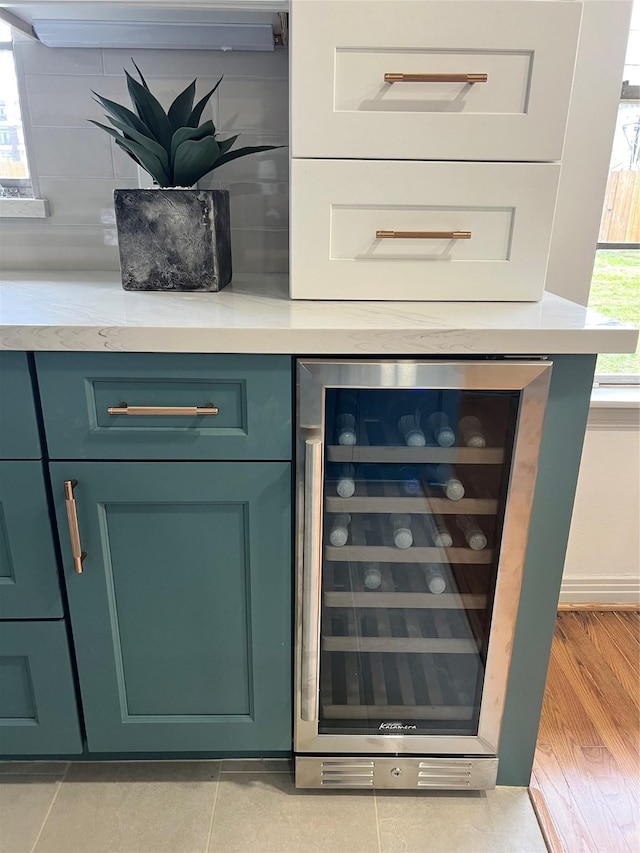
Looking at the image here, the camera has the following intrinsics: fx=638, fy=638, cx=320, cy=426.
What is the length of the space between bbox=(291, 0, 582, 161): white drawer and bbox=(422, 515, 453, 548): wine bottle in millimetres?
718

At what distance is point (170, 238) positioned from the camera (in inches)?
53.1

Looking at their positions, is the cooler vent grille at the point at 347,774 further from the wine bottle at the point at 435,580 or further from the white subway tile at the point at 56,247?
the white subway tile at the point at 56,247

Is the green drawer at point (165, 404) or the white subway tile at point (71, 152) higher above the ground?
the white subway tile at point (71, 152)

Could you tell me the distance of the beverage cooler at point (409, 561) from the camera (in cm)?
113

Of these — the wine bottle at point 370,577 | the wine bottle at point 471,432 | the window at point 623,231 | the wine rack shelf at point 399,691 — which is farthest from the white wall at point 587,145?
the wine rack shelf at point 399,691

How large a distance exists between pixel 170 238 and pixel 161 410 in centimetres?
44

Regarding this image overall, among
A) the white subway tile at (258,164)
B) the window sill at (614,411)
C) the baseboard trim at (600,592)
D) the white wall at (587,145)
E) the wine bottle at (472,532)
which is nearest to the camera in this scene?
the wine bottle at (472,532)

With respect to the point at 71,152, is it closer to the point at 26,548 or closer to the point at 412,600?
the point at 26,548

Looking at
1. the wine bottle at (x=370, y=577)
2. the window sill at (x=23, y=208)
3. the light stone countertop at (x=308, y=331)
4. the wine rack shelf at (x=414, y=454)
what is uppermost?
the window sill at (x=23, y=208)

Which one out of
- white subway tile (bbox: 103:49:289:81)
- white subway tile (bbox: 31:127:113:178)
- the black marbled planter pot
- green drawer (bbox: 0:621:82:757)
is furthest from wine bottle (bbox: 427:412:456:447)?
white subway tile (bbox: 31:127:113:178)

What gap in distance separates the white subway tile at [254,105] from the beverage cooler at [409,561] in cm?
81

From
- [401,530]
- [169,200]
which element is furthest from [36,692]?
[169,200]

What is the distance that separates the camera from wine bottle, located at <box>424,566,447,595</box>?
129 centimetres

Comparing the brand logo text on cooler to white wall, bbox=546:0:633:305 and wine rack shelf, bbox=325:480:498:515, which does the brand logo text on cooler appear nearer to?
wine rack shelf, bbox=325:480:498:515
